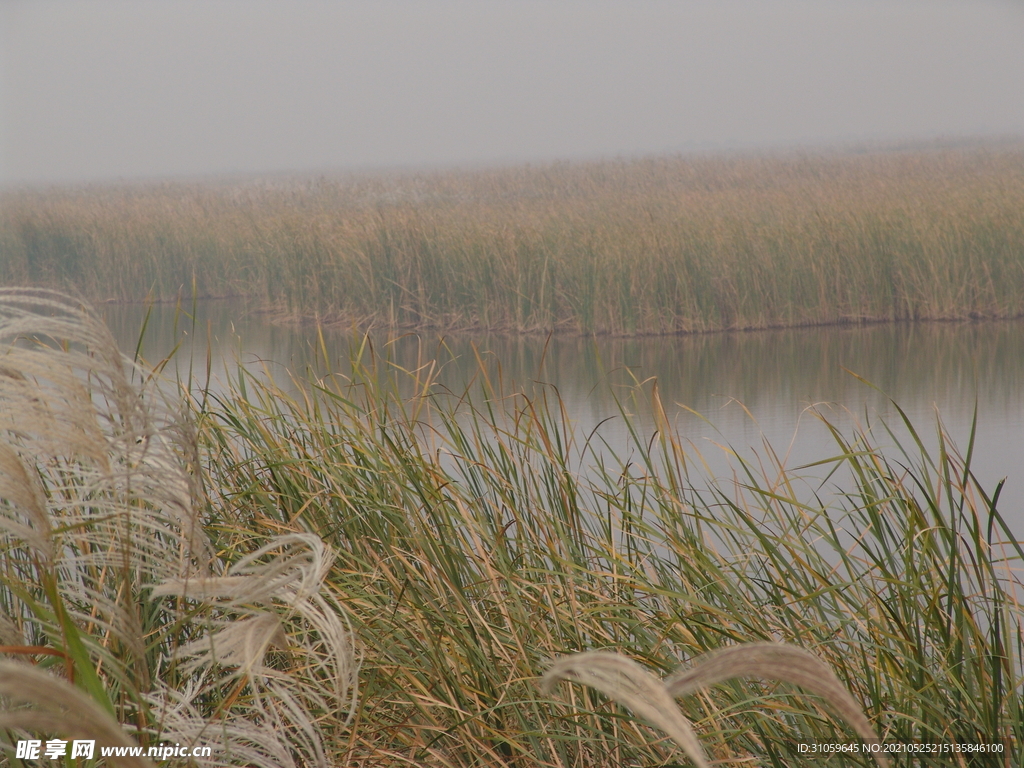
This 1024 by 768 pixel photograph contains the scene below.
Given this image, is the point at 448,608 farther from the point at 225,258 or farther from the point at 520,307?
the point at 225,258

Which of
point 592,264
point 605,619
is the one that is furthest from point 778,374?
point 605,619

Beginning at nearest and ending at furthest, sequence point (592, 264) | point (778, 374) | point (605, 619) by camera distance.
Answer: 1. point (605, 619)
2. point (778, 374)
3. point (592, 264)

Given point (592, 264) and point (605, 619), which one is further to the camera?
point (592, 264)

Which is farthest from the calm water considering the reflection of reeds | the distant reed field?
the reflection of reeds

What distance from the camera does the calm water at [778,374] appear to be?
118 inches

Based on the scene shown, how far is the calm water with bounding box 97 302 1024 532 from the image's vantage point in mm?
3004

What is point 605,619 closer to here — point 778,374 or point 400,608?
point 400,608

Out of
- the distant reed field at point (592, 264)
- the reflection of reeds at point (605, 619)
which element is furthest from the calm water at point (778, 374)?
the reflection of reeds at point (605, 619)

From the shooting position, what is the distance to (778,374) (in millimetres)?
3805

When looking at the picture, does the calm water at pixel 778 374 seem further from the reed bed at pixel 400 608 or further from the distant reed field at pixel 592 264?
the reed bed at pixel 400 608

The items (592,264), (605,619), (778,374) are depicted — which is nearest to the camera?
(605,619)

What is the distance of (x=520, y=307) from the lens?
4.72m

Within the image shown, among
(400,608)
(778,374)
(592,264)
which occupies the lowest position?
(778,374)

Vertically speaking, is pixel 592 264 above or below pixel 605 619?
above
